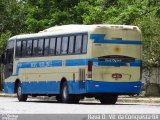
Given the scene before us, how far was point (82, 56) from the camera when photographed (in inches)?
1267

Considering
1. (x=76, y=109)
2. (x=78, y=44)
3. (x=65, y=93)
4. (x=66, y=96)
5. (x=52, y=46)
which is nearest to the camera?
(x=76, y=109)

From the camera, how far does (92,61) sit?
3170 cm

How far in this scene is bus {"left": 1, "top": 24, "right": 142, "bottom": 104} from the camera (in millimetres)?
31812

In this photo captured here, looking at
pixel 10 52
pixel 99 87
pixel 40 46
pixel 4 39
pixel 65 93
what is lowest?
pixel 65 93

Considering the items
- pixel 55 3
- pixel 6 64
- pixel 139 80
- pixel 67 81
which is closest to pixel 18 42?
pixel 6 64

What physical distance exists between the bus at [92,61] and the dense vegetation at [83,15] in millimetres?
8196

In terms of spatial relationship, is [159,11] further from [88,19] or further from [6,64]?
[6,64]

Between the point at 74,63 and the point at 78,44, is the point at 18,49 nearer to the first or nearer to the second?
the point at 74,63

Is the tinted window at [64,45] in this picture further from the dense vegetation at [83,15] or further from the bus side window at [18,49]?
the dense vegetation at [83,15]

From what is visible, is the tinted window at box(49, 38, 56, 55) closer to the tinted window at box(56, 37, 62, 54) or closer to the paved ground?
the tinted window at box(56, 37, 62, 54)

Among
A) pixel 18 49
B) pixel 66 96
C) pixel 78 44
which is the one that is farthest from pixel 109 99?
pixel 18 49

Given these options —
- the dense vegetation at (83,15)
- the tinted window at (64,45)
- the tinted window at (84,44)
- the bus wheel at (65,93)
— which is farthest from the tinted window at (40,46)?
the dense vegetation at (83,15)

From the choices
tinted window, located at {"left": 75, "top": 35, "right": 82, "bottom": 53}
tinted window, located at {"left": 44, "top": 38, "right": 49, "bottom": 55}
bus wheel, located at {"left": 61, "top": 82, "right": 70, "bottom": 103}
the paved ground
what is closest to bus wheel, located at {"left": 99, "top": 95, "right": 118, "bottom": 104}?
bus wheel, located at {"left": 61, "top": 82, "right": 70, "bottom": 103}

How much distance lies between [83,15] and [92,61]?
54.8 feet
